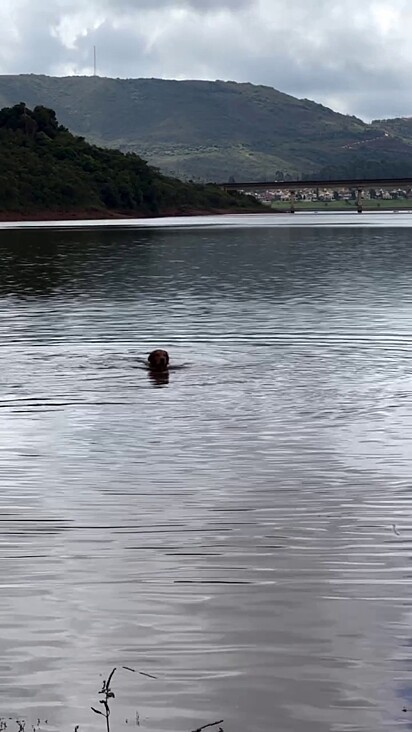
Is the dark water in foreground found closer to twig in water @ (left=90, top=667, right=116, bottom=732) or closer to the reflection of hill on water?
→ twig in water @ (left=90, top=667, right=116, bottom=732)

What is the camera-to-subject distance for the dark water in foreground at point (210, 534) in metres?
9.71

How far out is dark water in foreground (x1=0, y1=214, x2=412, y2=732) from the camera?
971 cm

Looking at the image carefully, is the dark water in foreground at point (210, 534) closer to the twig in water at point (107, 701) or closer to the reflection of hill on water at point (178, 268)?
the twig in water at point (107, 701)

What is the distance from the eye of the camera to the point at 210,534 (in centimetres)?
1447

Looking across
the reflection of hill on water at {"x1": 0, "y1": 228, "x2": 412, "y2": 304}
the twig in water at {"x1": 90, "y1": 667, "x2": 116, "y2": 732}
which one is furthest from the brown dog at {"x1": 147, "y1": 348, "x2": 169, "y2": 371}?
the reflection of hill on water at {"x1": 0, "y1": 228, "x2": 412, "y2": 304}

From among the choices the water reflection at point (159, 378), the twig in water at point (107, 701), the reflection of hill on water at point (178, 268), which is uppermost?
the twig in water at point (107, 701)

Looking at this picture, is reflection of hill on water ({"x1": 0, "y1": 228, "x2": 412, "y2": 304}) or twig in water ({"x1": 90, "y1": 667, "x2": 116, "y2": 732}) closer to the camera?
twig in water ({"x1": 90, "y1": 667, "x2": 116, "y2": 732})

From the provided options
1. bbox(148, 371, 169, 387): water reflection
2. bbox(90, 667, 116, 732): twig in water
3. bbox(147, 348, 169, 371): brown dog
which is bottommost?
bbox(148, 371, 169, 387): water reflection

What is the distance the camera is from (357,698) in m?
9.43

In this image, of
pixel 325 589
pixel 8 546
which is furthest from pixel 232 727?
pixel 8 546

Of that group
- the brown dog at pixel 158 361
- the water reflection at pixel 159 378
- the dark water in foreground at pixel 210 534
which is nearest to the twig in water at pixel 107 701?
the dark water in foreground at pixel 210 534

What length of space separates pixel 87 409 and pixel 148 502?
29.8ft

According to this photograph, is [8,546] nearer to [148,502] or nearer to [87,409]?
[148,502]

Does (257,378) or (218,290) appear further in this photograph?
(218,290)
